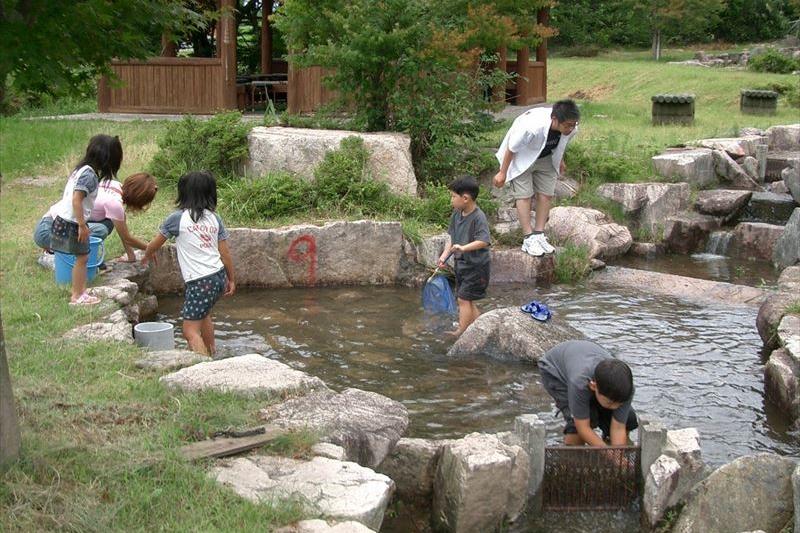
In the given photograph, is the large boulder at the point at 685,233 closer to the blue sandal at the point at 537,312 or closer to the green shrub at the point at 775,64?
the blue sandal at the point at 537,312

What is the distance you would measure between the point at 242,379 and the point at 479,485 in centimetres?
154

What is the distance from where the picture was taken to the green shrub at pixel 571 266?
10.4 metres

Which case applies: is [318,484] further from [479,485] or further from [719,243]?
[719,243]

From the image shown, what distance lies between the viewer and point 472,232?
779 centimetres

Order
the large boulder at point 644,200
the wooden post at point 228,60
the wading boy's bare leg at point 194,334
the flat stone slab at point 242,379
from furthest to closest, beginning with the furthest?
the wooden post at point 228,60 < the large boulder at point 644,200 < the wading boy's bare leg at point 194,334 < the flat stone slab at point 242,379

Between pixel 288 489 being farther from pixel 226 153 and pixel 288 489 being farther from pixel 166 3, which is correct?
pixel 226 153

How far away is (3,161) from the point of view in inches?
509

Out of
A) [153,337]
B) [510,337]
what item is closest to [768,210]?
[510,337]

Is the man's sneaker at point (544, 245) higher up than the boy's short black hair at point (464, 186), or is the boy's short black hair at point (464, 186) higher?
the boy's short black hair at point (464, 186)

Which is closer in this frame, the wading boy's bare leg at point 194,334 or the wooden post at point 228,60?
the wading boy's bare leg at point 194,334

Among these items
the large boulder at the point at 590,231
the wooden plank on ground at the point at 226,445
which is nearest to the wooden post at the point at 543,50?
the large boulder at the point at 590,231

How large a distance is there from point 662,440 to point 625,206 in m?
7.52

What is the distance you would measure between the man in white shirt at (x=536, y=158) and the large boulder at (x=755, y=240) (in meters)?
3.11

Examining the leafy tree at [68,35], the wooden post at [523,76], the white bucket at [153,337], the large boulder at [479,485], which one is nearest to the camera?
the leafy tree at [68,35]
